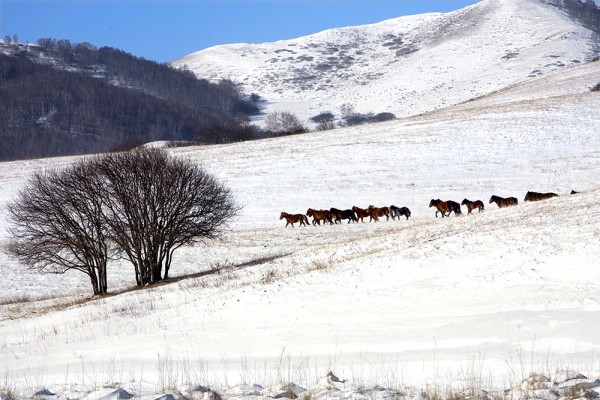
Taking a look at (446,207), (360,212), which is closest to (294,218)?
(360,212)

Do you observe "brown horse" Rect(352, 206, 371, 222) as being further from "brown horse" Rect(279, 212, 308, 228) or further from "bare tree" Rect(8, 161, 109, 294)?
"bare tree" Rect(8, 161, 109, 294)

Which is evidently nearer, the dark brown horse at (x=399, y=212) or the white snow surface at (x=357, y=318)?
the white snow surface at (x=357, y=318)

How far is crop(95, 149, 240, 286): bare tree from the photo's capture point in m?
27.5

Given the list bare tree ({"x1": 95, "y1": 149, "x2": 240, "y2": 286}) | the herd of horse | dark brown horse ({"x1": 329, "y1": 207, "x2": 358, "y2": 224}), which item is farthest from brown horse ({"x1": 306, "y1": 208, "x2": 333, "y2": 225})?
bare tree ({"x1": 95, "y1": 149, "x2": 240, "y2": 286})

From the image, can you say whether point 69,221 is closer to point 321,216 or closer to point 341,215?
point 321,216

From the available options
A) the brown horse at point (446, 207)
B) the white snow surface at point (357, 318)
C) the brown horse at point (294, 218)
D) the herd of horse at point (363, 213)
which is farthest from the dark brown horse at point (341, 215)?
the white snow surface at point (357, 318)

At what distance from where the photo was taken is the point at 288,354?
11125 mm

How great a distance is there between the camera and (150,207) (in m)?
27.5

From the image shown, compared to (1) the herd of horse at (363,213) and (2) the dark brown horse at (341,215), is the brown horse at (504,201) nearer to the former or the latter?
(1) the herd of horse at (363,213)

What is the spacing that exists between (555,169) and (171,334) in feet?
132

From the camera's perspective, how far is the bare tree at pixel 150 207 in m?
27.5

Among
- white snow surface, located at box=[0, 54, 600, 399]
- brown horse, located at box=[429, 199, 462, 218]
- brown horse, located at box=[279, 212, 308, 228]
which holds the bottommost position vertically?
white snow surface, located at box=[0, 54, 600, 399]

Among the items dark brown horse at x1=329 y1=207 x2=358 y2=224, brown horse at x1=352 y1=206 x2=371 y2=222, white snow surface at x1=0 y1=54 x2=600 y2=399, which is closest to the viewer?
white snow surface at x1=0 y1=54 x2=600 y2=399

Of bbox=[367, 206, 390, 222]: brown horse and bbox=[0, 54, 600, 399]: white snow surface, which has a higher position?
bbox=[367, 206, 390, 222]: brown horse
